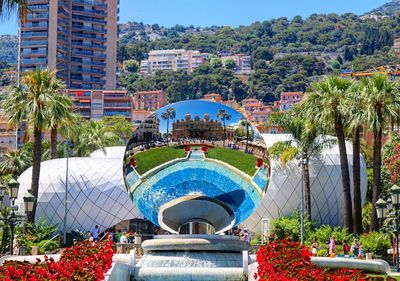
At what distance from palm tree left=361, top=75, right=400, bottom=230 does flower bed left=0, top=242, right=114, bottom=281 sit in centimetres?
2832

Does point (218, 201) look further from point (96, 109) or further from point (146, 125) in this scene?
point (96, 109)

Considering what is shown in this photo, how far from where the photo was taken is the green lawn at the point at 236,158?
26.5 m

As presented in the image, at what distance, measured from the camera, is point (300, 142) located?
5766 cm

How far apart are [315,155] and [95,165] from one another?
17476 millimetres

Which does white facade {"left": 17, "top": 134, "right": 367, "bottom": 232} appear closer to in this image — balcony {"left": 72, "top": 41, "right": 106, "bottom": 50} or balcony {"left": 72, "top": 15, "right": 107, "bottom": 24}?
balcony {"left": 72, "top": 41, "right": 106, "bottom": 50}

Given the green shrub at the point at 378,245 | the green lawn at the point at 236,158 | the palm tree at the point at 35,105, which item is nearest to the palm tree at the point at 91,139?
the palm tree at the point at 35,105

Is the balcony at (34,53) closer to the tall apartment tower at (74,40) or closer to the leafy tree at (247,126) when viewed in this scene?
the tall apartment tower at (74,40)

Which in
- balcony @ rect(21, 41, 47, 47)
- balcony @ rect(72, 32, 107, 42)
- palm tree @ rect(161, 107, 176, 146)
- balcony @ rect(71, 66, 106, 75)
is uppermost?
balcony @ rect(72, 32, 107, 42)

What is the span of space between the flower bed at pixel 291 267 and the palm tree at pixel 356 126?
27.0 metres

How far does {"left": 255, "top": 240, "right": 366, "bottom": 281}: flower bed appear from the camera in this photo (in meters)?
16.2

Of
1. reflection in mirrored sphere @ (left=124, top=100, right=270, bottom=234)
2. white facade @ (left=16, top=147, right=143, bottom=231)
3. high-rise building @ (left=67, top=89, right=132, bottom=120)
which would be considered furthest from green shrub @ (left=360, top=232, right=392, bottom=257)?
high-rise building @ (left=67, top=89, right=132, bottom=120)

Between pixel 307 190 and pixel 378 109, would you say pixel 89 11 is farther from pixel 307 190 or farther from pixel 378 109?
pixel 378 109

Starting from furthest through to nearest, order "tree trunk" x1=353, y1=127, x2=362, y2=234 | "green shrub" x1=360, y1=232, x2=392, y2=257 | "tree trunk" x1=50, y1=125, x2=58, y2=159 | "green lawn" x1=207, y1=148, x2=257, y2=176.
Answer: "tree trunk" x1=50, y1=125, x2=58, y2=159, "tree trunk" x1=353, y1=127, x2=362, y2=234, "green shrub" x1=360, y1=232, x2=392, y2=257, "green lawn" x1=207, y1=148, x2=257, y2=176

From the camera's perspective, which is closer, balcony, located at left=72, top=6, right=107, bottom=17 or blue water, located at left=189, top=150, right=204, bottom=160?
blue water, located at left=189, top=150, right=204, bottom=160
